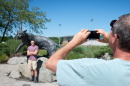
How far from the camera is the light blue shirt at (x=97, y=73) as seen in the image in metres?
0.72

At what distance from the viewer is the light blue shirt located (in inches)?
28.5

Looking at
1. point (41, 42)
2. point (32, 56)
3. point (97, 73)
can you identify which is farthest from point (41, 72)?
point (97, 73)

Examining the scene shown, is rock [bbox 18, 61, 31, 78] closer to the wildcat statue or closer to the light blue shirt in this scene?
the wildcat statue

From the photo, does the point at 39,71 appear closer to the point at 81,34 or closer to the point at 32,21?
the point at 81,34

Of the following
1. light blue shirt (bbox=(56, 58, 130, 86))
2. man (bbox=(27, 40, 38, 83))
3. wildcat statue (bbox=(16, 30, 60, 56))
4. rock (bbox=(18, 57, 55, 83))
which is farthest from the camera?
wildcat statue (bbox=(16, 30, 60, 56))

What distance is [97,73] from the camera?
2.41ft

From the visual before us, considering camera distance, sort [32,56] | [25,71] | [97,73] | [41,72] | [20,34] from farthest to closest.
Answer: [20,34] → [25,71] → [41,72] → [32,56] → [97,73]

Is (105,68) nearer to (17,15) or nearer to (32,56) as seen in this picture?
(32,56)

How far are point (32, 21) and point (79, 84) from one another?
16.4 m

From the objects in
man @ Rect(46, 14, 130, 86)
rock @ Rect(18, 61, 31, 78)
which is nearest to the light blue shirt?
man @ Rect(46, 14, 130, 86)

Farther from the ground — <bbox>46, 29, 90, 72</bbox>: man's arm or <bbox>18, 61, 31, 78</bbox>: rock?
<bbox>46, 29, 90, 72</bbox>: man's arm

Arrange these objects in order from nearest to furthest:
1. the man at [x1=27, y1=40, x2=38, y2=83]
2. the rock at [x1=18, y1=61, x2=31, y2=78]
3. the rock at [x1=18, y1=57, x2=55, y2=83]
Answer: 1. the man at [x1=27, y1=40, x2=38, y2=83]
2. the rock at [x1=18, y1=57, x2=55, y2=83]
3. the rock at [x1=18, y1=61, x2=31, y2=78]

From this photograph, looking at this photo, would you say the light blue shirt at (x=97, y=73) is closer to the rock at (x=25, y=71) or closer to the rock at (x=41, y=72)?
the rock at (x=41, y=72)

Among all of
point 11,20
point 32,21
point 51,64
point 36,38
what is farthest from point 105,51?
point 51,64
